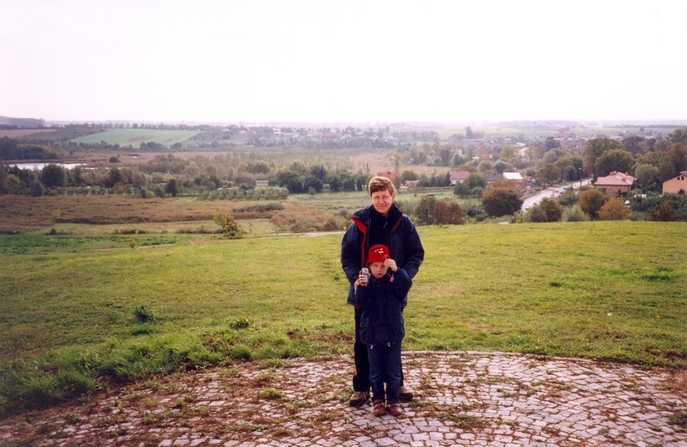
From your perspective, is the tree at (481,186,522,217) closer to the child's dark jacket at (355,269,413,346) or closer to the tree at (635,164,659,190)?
the tree at (635,164,659,190)

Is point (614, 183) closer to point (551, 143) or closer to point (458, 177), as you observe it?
point (458, 177)

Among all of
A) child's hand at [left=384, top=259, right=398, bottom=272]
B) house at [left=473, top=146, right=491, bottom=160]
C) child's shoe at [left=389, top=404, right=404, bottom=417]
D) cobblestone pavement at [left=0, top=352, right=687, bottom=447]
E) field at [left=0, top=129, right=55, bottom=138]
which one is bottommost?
cobblestone pavement at [left=0, top=352, right=687, bottom=447]

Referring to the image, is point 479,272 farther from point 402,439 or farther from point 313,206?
point 313,206

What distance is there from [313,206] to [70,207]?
1141cm

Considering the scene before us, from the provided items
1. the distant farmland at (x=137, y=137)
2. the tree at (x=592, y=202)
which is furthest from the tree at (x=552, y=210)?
the distant farmland at (x=137, y=137)

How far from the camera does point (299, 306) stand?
31.5ft

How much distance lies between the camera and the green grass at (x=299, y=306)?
660 cm

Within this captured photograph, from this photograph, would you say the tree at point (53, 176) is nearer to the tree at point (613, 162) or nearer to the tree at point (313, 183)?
the tree at point (313, 183)

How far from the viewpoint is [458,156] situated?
30.8 metres

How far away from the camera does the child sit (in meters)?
4.76

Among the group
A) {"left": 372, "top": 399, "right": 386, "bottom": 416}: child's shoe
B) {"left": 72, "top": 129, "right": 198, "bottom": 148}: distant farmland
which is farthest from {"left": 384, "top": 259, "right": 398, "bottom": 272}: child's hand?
{"left": 72, "top": 129, "right": 198, "bottom": 148}: distant farmland

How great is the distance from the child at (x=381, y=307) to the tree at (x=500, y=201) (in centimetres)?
2370

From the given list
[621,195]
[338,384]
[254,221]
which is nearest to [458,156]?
[621,195]

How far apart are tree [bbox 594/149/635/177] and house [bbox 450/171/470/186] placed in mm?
7189
